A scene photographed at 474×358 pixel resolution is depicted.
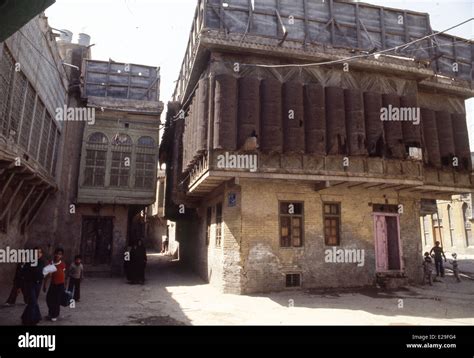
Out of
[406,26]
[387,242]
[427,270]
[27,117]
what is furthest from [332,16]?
[27,117]

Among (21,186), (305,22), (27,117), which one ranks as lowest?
(21,186)

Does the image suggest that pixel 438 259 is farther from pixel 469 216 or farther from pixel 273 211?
pixel 469 216

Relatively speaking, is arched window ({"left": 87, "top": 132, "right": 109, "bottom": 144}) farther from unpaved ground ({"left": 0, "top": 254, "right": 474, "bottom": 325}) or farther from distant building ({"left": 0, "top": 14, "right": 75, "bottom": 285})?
unpaved ground ({"left": 0, "top": 254, "right": 474, "bottom": 325})

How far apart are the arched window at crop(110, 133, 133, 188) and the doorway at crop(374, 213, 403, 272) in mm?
12904

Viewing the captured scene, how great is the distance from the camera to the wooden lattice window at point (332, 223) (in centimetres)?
1372

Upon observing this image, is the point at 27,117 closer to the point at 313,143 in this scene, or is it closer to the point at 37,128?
the point at 37,128

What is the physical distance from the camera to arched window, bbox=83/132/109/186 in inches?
701

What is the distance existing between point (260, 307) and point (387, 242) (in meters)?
7.71

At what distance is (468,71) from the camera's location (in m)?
17.6

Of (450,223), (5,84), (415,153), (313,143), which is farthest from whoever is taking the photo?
(450,223)

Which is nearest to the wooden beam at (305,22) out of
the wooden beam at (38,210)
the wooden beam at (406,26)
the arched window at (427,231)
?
the wooden beam at (406,26)

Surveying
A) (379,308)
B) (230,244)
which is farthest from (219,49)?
(379,308)

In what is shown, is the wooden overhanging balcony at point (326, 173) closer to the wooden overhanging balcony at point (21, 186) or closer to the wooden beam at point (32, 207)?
the wooden overhanging balcony at point (21, 186)

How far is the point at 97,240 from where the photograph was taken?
17859mm
